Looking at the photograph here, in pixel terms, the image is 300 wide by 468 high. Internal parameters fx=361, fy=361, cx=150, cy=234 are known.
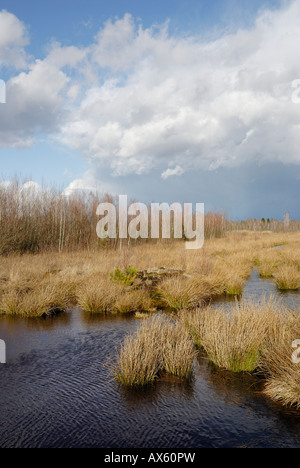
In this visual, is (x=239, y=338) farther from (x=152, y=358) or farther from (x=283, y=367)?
(x=152, y=358)

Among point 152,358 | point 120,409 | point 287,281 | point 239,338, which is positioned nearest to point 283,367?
point 239,338

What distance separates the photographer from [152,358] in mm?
5234

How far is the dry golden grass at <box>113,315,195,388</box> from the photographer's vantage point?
5.02 meters

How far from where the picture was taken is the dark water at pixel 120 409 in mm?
3748

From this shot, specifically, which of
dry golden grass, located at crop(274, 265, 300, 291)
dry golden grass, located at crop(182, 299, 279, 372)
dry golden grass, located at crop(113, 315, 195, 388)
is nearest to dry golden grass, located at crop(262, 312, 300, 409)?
dry golden grass, located at crop(182, 299, 279, 372)

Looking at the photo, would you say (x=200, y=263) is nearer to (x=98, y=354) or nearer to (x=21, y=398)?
(x=98, y=354)

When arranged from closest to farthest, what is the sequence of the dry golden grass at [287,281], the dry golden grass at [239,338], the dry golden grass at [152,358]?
the dry golden grass at [152,358] < the dry golden grass at [239,338] < the dry golden grass at [287,281]

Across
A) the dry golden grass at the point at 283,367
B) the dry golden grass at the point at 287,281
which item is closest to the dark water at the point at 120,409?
the dry golden grass at the point at 283,367

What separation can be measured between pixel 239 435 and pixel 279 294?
8324mm

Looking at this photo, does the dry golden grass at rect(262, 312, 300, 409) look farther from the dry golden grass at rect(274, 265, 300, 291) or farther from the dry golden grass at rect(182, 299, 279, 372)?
the dry golden grass at rect(274, 265, 300, 291)

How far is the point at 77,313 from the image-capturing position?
368 inches

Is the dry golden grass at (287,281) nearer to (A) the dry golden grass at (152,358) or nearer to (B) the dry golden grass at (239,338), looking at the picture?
(B) the dry golden grass at (239,338)

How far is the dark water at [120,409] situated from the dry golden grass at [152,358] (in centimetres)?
18

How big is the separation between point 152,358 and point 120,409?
3.27 feet
